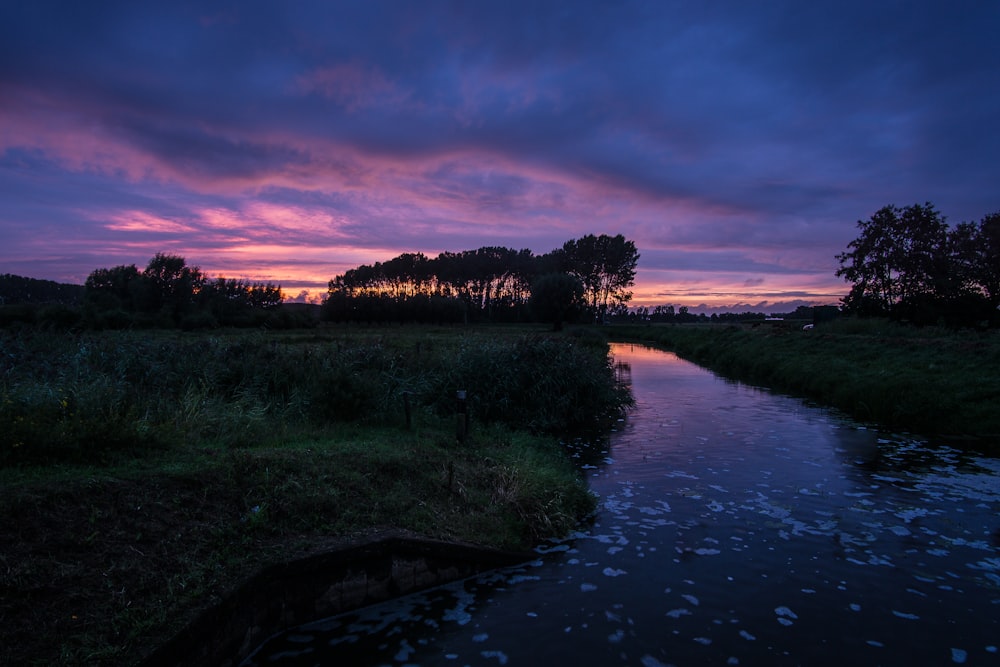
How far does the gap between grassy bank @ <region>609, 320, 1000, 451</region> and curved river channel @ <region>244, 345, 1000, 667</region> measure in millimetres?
4553

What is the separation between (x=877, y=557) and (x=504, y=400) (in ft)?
32.9

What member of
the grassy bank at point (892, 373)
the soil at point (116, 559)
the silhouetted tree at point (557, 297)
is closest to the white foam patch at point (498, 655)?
the soil at point (116, 559)

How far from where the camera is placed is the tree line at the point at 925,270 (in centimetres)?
3672

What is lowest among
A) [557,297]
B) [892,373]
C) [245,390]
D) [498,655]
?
[498,655]

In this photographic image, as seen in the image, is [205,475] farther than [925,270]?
No

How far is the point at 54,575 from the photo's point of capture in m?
5.07

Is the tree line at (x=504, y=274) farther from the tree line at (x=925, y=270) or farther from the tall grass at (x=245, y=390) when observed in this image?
the tall grass at (x=245, y=390)

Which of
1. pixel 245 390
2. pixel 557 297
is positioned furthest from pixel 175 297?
pixel 557 297

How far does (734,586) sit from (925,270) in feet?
150

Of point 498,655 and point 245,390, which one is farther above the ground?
point 245,390

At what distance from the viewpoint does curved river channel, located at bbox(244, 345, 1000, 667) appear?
5.84 metres

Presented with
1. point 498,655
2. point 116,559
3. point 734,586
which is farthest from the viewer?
point 734,586

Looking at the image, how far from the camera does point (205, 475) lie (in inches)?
284

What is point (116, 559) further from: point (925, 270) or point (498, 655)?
point (925, 270)
